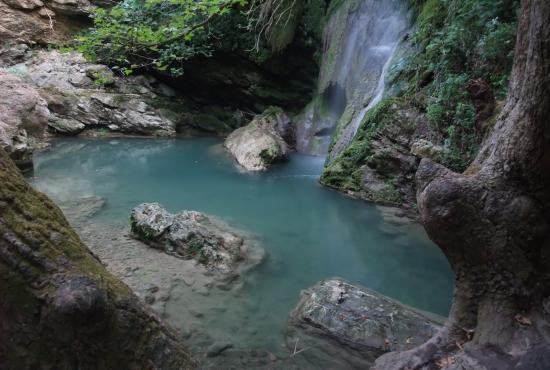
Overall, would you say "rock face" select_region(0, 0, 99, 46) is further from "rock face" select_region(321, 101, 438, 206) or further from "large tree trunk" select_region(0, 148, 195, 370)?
"large tree trunk" select_region(0, 148, 195, 370)

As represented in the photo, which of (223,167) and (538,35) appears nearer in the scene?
(538,35)

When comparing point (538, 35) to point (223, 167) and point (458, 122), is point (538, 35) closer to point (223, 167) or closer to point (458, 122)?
point (458, 122)

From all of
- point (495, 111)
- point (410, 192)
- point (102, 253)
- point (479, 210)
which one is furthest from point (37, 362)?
point (410, 192)

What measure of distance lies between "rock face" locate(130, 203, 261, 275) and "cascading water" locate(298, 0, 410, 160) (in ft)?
14.4

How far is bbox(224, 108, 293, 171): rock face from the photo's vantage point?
32.2 feet

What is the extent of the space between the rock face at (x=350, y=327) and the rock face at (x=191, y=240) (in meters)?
1.11

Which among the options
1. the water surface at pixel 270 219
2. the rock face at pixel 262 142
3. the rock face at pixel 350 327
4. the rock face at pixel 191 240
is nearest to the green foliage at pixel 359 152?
the water surface at pixel 270 219

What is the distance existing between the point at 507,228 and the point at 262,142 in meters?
Answer: 8.17

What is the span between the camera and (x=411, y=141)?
6.82m

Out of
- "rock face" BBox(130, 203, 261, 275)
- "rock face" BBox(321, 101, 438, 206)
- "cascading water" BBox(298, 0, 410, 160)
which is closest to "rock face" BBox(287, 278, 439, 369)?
"rock face" BBox(130, 203, 261, 275)

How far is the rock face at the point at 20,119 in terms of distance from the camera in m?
6.71

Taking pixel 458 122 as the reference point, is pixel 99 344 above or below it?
below

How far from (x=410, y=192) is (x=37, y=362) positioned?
609 centimetres

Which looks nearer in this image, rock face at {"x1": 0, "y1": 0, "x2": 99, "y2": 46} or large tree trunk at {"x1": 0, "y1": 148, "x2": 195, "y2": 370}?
large tree trunk at {"x1": 0, "y1": 148, "x2": 195, "y2": 370}
